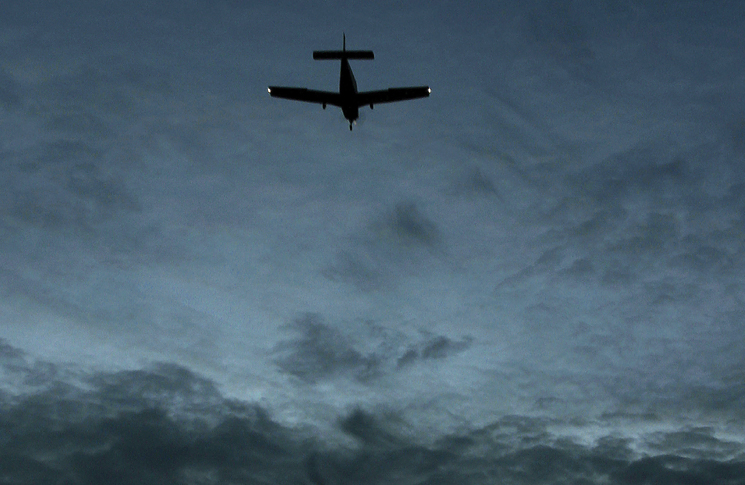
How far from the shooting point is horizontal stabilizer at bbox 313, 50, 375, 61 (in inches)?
3608

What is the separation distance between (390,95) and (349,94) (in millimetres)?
5448

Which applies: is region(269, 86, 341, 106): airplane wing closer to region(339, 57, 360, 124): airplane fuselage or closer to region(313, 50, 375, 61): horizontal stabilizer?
region(339, 57, 360, 124): airplane fuselage

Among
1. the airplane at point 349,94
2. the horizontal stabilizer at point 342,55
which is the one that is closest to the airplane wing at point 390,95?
the airplane at point 349,94

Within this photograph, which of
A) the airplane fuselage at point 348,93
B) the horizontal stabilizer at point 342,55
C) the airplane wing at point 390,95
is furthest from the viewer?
the horizontal stabilizer at point 342,55

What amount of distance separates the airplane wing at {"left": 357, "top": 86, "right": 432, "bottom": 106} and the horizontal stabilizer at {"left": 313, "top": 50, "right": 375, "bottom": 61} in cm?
577

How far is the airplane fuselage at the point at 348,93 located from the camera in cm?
8838

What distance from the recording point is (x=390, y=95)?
90.2m

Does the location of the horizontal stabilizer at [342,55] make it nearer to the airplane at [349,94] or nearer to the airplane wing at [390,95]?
the airplane at [349,94]

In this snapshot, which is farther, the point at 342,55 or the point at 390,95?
the point at 342,55

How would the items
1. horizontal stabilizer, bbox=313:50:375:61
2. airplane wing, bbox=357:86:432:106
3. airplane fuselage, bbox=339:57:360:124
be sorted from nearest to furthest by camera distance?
airplane fuselage, bbox=339:57:360:124 → airplane wing, bbox=357:86:432:106 → horizontal stabilizer, bbox=313:50:375:61

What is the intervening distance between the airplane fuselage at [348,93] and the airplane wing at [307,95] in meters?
1.06

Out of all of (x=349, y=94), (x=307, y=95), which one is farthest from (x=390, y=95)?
(x=307, y=95)

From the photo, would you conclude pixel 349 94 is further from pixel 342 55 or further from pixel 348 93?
pixel 342 55

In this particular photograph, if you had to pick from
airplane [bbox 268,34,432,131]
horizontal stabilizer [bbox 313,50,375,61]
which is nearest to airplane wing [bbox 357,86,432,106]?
airplane [bbox 268,34,432,131]
